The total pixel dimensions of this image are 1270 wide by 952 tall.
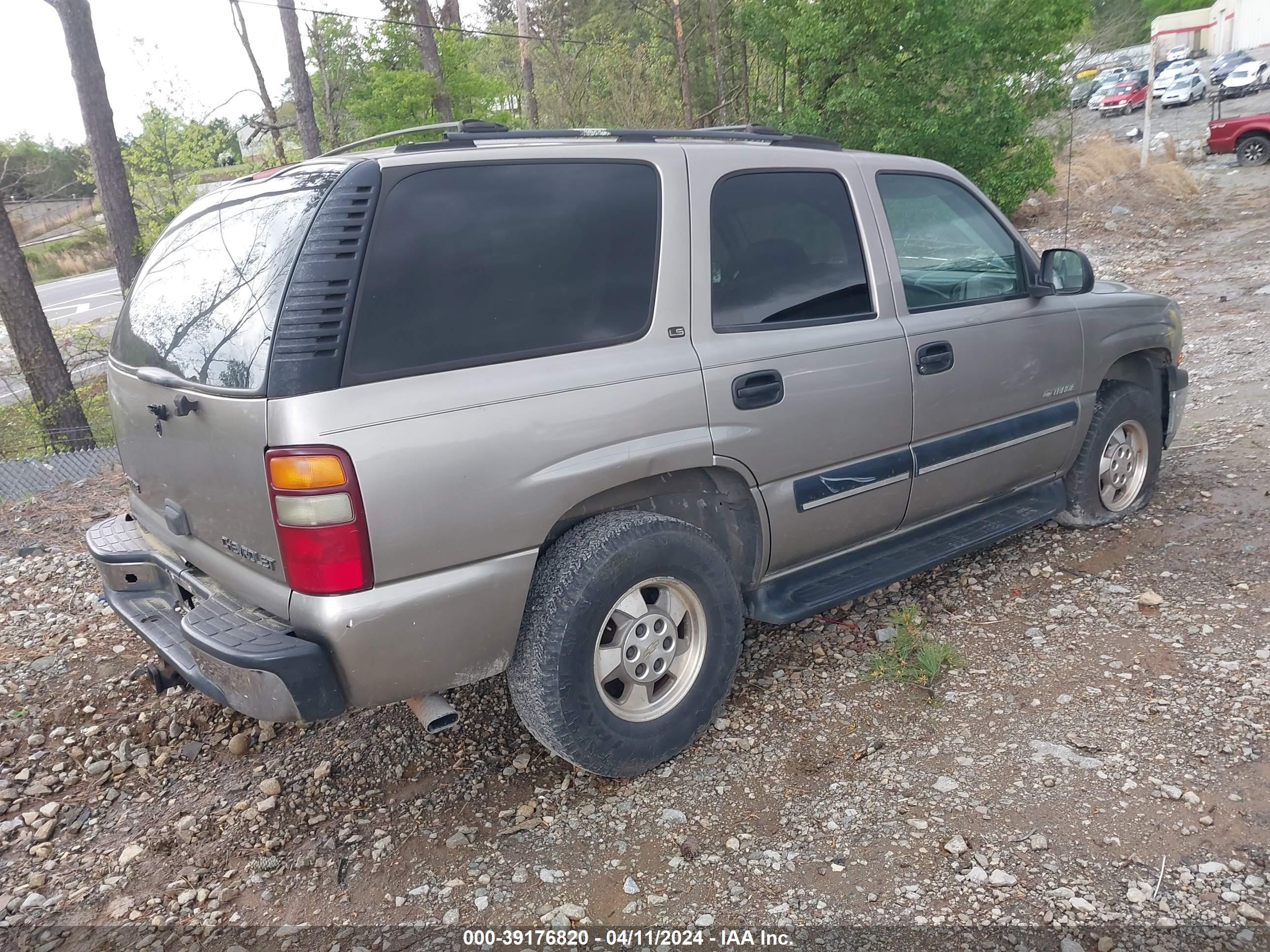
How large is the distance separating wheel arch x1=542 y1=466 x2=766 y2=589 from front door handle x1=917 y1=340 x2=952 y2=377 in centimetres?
96

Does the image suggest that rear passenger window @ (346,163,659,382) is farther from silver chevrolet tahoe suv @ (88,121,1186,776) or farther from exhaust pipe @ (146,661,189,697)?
exhaust pipe @ (146,661,189,697)

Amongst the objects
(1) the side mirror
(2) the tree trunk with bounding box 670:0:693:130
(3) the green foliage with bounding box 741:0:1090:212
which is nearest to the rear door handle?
(1) the side mirror

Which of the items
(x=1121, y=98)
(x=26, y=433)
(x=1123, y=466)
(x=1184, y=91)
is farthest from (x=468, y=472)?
(x=1184, y=91)

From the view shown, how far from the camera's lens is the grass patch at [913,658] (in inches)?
138

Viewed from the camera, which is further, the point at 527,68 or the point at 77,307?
the point at 77,307

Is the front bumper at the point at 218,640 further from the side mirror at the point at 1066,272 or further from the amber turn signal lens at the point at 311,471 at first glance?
the side mirror at the point at 1066,272

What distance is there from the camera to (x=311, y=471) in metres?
2.31

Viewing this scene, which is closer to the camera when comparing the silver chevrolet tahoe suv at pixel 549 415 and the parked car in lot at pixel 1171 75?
the silver chevrolet tahoe suv at pixel 549 415

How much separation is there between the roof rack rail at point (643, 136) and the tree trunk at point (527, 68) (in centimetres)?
1696

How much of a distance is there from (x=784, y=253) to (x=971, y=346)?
99 centimetres

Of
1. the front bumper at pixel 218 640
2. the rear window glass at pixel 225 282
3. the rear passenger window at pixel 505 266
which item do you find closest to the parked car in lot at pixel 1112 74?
the rear passenger window at pixel 505 266

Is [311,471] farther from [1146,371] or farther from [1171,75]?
[1171,75]

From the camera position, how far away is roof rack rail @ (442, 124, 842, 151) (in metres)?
2.90

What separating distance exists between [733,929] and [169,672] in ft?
7.02
